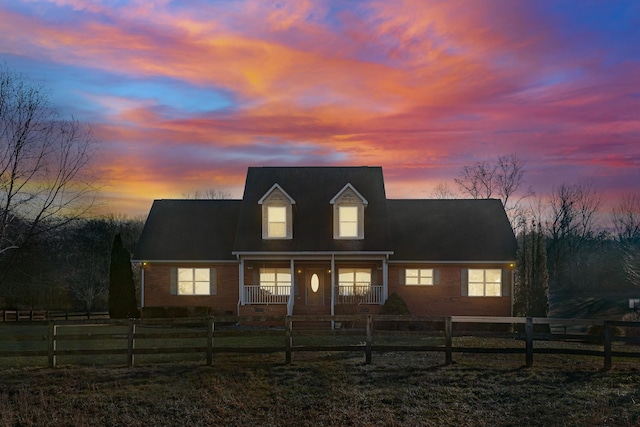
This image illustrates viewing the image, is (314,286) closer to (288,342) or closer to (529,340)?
(288,342)

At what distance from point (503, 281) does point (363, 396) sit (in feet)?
67.8

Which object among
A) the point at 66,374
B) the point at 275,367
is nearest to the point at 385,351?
the point at 275,367

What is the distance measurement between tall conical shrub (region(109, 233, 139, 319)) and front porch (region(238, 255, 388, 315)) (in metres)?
6.76

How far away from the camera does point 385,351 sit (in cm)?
1816

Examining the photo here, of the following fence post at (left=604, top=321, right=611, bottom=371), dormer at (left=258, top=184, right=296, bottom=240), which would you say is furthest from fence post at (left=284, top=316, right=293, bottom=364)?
dormer at (left=258, top=184, right=296, bottom=240)

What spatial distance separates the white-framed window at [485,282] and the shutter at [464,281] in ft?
0.59

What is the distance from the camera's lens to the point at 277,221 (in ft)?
110

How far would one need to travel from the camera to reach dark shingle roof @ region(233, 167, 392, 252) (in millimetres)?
32688

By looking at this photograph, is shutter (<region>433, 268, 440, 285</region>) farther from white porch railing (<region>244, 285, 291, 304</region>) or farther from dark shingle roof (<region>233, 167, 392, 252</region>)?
white porch railing (<region>244, 285, 291, 304</region>)

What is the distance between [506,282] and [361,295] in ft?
24.8

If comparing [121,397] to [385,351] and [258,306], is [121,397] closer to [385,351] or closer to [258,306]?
[385,351]

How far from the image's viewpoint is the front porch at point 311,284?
32156 mm

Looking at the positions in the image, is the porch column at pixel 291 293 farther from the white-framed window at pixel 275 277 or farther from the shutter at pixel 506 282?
the shutter at pixel 506 282

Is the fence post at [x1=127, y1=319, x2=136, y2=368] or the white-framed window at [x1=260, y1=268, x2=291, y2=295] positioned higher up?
the white-framed window at [x1=260, y1=268, x2=291, y2=295]
